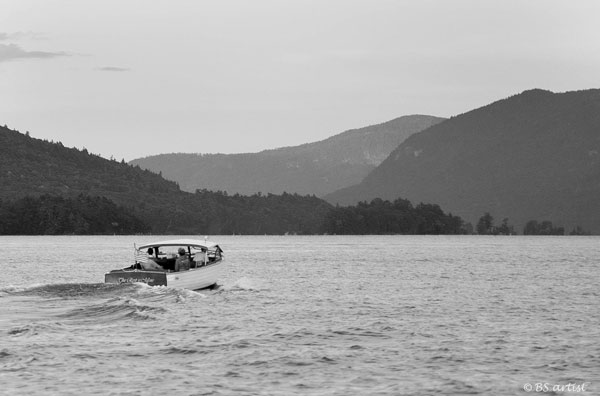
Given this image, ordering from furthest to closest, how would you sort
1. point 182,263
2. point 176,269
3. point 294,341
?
point 182,263 → point 176,269 → point 294,341

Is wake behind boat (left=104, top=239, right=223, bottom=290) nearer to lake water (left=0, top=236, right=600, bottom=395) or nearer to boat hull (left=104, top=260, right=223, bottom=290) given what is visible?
boat hull (left=104, top=260, right=223, bottom=290)

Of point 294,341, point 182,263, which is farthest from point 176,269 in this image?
point 294,341

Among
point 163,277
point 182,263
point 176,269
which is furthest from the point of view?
point 182,263

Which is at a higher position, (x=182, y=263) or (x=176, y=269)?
(x=182, y=263)

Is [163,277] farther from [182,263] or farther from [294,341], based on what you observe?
[294,341]

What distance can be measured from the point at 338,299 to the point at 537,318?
15378mm

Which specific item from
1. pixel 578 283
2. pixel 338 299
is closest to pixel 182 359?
pixel 338 299

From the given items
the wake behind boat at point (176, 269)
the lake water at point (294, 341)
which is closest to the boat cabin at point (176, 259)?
the wake behind boat at point (176, 269)

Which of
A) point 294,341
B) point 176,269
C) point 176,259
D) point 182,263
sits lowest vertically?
point 294,341

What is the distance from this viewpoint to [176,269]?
2463 inches

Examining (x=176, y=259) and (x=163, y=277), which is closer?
(x=163, y=277)

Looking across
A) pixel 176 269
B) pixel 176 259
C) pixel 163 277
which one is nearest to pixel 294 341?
pixel 163 277

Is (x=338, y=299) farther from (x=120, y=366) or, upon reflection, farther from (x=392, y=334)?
(x=120, y=366)

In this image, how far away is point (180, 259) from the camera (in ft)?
→ 208
